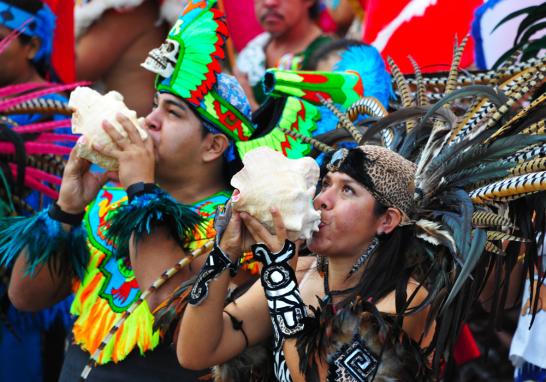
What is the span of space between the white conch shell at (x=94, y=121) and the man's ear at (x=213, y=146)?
27 cm

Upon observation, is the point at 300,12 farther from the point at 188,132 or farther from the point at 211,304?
the point at 211,304

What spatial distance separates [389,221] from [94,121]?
1.03 metres

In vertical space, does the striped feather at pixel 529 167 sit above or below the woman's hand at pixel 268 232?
above

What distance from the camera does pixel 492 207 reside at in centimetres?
288

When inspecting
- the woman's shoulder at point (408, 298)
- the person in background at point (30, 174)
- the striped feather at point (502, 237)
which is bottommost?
the person in background at point (30, 174)

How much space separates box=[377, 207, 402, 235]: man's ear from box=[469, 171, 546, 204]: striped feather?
0.21 meters

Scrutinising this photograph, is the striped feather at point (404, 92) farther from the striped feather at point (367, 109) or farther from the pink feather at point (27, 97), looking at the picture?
the pink feather at point (27, 97)

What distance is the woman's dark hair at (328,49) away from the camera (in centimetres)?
448

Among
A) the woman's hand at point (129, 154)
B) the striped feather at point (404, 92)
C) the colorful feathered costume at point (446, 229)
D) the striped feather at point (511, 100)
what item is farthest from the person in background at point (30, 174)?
the striped feather at point (511, 100)

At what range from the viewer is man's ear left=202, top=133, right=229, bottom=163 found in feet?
11.7

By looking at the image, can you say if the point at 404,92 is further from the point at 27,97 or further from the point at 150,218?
the point at 27,97

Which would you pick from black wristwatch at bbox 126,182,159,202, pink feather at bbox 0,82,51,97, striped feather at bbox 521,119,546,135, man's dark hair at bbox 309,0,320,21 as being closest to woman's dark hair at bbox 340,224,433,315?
striped feather at bbox 521,119,546,135

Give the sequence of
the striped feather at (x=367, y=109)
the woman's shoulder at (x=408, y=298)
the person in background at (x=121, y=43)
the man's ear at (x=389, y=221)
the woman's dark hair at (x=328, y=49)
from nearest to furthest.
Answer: the woman's shoulder at (x=408, y=298) < the man's ear at (x=389, y=221) < the striped feather at (x=367, y=109) < the woman's dark hair at (x=328, y=49) < the person in background at (x=121, y=43)

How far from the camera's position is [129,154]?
3285mm
